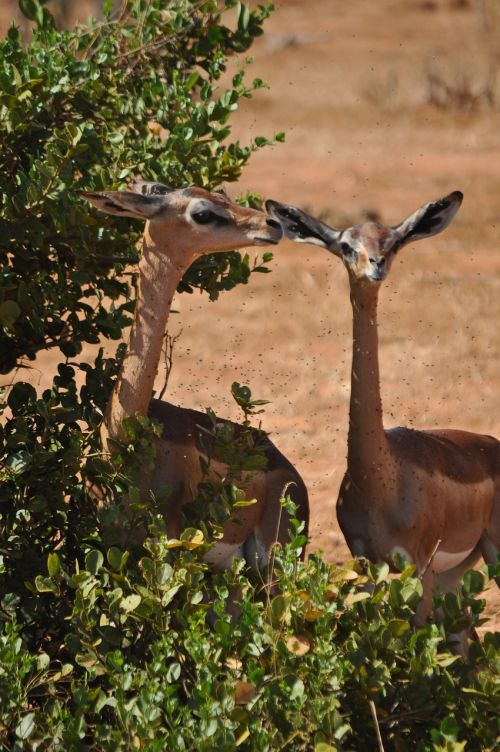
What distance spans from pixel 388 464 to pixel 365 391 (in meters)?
0.37

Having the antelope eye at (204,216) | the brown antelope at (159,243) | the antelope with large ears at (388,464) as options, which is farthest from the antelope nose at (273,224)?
the antelope with large ears at (388,464)

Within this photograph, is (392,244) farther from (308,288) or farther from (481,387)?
(308,288)

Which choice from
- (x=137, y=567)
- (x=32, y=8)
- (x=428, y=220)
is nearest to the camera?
(x=137, y=567)

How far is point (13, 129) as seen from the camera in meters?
4.88

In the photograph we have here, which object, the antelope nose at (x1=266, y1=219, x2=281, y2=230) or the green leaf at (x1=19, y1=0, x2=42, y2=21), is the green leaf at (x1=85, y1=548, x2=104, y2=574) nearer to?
the antelope nose at (x1=266, y1=219, x2=281, y2=230)

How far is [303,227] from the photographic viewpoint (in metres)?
5.91

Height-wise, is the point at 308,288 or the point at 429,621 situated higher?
the point at 429,621

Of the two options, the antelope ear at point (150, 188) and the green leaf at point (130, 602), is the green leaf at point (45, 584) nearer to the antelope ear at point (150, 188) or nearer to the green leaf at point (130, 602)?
the green leaf at point (130, 602)

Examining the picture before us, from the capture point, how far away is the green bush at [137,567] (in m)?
3.79

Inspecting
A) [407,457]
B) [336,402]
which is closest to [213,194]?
[407,457]

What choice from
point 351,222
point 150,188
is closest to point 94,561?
point 150,188

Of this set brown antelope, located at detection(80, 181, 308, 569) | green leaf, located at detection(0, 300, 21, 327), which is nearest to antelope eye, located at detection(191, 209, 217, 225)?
brown antelope, located at detection(80, 181, 308, 569)

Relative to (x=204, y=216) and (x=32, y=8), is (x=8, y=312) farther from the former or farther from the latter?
(x=32, y=8)

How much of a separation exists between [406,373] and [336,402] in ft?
3.19
